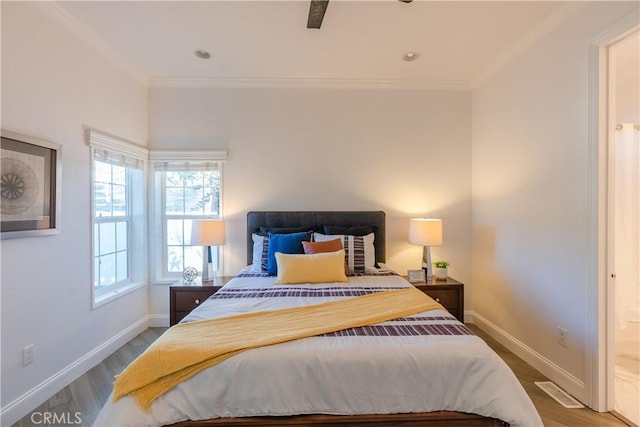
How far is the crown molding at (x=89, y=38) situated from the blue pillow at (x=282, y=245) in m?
2.25

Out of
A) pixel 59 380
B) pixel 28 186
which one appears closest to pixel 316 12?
pixel 28 186

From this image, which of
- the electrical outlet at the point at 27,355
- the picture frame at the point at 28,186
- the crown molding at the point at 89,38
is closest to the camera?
the picture frame at the point at 28,186

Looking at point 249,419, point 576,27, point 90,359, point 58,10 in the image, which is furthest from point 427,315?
point 58,10

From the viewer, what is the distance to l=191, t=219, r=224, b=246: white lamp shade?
3.11 meters

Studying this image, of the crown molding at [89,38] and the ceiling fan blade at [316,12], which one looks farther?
the crown molding at [89,38]

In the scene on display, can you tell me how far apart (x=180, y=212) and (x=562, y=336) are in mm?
3813

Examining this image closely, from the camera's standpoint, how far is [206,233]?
3.12m

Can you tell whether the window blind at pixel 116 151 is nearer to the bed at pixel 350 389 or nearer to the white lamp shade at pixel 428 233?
the bed at pixel 350 389

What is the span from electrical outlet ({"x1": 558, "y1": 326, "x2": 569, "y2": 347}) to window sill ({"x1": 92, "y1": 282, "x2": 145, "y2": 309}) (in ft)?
12.4

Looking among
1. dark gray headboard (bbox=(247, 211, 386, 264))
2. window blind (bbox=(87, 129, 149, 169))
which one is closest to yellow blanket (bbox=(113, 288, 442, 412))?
dark gray headboard (bbox=(247, 211, 386, 264))

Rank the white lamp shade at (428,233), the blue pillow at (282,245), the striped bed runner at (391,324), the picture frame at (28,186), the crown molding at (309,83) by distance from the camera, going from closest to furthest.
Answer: the striped bed runner at (391,324), the picture frame at (28,186), the blue pillow at (282,245), the white lamp shade at (428,233), the crown molding at (309,83)

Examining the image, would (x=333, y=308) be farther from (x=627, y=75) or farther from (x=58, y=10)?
(x=627, y=75)

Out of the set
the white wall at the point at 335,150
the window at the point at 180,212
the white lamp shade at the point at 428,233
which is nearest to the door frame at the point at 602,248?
the white lamp shade at the point at 428,233

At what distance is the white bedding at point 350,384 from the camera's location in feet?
4.60
